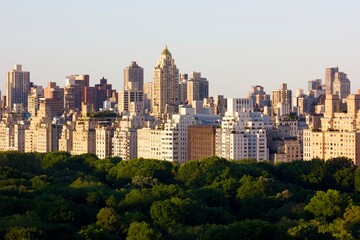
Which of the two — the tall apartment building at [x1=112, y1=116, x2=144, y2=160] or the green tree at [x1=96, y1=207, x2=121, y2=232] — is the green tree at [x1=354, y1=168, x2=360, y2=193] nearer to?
the green tree at [x1=96, y1=207, x2=121, y2=232]

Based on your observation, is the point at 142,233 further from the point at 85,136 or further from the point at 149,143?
the point at 85,136

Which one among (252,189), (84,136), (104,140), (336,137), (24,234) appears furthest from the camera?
(84,136)

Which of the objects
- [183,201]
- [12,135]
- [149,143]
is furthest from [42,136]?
[183,201]

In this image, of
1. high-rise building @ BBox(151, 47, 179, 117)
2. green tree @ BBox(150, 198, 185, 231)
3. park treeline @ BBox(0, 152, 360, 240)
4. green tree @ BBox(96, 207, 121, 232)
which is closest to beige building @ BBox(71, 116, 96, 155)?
high-rise building @ BBox(151, 47, 179, 117)

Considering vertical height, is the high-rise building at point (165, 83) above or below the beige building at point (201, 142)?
above

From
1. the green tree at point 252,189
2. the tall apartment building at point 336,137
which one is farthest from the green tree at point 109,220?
the tall apartment building at point 336,137

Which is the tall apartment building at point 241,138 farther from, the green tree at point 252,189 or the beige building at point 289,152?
the green tree at point 252,189
